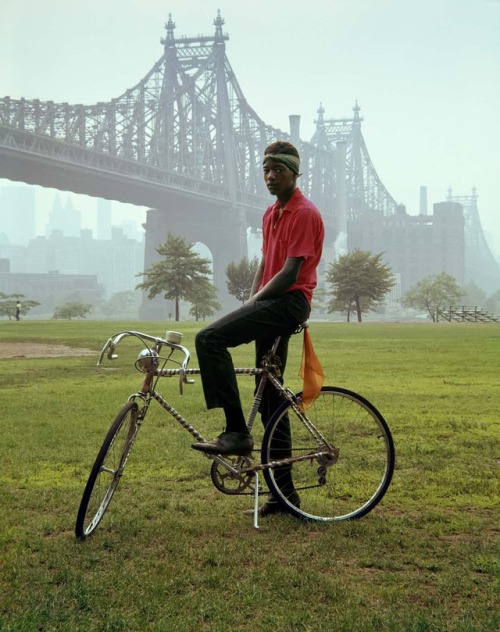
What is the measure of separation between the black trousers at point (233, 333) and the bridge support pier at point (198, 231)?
6630cm

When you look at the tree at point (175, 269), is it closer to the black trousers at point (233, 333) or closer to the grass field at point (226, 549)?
the grass field at point (226, 549)

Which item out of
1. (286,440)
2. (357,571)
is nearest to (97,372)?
(286,440)

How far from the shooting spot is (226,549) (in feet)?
11.4

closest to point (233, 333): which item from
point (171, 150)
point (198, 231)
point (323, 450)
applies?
point (323, 450)

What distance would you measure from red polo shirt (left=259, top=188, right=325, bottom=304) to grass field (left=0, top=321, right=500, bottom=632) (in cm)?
120

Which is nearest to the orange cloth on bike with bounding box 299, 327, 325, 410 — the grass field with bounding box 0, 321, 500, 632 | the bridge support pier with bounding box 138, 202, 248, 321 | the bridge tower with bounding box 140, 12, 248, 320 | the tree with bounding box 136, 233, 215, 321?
the grass field with bounding box 0, 321, 500, 632

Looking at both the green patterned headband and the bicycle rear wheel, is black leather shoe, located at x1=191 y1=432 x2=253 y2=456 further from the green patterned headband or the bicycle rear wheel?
the green patterned headband

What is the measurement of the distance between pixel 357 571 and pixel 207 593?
2.13 ft

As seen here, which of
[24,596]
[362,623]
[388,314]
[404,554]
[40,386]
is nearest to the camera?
[362,623]

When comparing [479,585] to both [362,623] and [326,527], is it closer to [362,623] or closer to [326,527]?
[362,623]

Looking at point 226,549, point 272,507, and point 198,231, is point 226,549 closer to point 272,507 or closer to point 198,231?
point 272,507

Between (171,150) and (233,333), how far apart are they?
219 ft

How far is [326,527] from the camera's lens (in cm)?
383

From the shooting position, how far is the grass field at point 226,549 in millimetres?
2803
